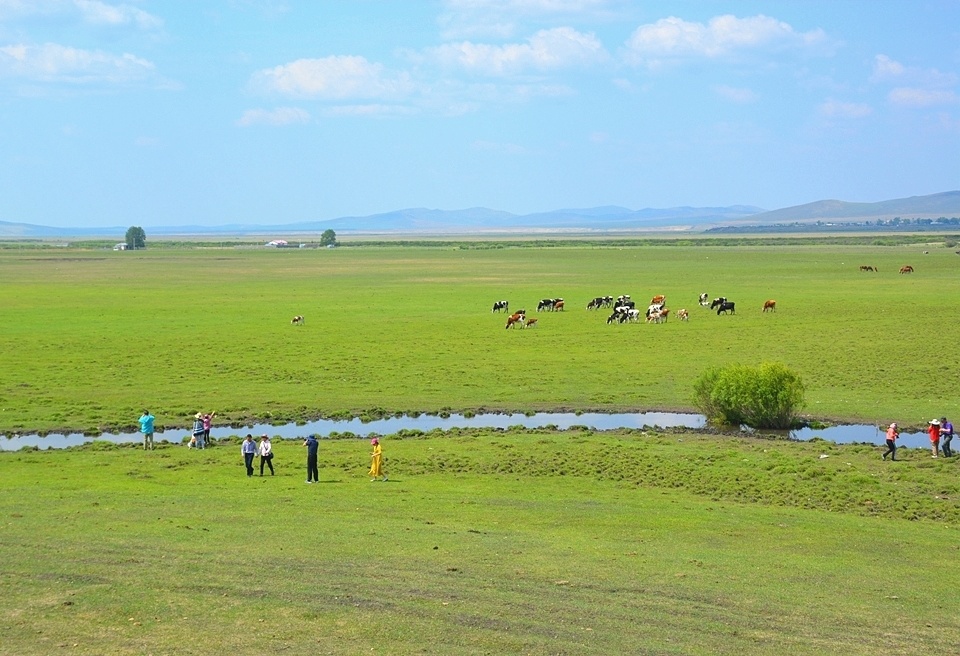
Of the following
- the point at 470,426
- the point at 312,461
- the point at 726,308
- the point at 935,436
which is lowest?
the point at 470,426

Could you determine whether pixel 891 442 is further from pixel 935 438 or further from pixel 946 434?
pixel 946 434

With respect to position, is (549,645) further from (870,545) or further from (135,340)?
(135,340)

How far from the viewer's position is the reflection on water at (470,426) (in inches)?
1236

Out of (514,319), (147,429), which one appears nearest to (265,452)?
(147,429)

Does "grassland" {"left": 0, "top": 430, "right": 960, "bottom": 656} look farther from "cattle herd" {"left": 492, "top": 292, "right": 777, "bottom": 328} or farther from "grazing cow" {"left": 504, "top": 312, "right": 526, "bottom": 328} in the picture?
"cattle herd" {"left": 492, "top": 292, "right": 777, "bottom": 328}

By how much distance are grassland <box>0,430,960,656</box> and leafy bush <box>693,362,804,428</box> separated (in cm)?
508

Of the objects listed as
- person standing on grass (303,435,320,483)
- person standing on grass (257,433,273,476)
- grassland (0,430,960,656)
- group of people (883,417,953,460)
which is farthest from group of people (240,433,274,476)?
group of people (883,417,953,460)

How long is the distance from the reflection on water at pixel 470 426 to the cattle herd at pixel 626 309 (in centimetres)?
2373

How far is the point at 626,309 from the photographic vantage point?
6288cm

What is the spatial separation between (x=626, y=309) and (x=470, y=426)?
101 ft

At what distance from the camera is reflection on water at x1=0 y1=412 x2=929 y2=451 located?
31406mm

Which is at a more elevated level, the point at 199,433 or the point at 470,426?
the point at 199,433

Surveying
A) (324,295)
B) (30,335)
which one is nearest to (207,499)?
(30,335)

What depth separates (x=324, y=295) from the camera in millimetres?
83812
